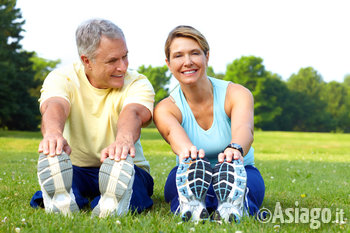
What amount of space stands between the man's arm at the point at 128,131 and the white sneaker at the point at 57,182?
311 millimetres

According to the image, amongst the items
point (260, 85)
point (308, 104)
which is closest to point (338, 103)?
point (308, 104)

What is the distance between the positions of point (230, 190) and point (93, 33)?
6.32ft

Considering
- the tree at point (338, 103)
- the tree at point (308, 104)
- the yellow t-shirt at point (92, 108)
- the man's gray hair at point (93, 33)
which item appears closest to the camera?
the man's gray hair at point (93, 33)

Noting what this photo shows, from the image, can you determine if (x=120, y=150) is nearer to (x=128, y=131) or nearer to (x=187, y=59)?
(x=128, y=131)

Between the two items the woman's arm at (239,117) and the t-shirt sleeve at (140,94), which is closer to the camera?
the woman's arm at (239,117)

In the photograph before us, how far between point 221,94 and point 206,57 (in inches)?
15.7

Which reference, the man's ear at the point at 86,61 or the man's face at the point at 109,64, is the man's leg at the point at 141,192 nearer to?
the man's face at the point at 109,64

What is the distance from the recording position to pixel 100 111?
399cm

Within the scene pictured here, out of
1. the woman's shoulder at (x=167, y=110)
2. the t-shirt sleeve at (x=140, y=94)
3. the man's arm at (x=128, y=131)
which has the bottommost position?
the man's arm at (x=128, y=131)

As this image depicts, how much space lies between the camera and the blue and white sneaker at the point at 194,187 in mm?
3027

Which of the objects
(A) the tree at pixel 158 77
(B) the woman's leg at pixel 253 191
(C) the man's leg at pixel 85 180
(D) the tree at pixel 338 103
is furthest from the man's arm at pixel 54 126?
(D) the tree at pixel 338 103

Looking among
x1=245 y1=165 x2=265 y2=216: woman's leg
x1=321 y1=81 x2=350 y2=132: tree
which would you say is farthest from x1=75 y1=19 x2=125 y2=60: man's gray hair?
x1=321 y1=81 x2=350 y2=132: tree

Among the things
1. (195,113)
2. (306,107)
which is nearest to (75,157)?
(195,113)

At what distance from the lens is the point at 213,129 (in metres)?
3.87
